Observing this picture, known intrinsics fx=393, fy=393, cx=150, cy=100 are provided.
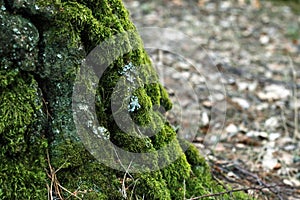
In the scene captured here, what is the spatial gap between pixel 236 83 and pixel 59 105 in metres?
3.45

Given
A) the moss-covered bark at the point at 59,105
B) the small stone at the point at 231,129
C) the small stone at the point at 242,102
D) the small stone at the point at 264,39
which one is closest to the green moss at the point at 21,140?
the moss-covered bark at the point at 59,105

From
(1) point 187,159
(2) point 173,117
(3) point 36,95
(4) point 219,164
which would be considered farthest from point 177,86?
(3) point 36,95

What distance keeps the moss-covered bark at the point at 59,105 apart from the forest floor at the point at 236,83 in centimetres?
88

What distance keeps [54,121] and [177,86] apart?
2865 mm

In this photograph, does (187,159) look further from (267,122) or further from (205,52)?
(205,52)

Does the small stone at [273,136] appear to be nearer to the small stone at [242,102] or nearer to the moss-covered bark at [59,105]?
the small stone at [242,102]

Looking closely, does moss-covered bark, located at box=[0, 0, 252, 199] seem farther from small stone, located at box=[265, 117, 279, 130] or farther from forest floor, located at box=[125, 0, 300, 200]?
small stone, located at box=[265, 117, 279, 130]

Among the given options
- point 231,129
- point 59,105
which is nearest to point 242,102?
point 231,129

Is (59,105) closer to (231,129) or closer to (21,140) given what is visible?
(21,140)

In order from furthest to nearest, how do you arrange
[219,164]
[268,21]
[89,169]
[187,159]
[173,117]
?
[268,21]
[173,117]
[219,164]
[187,159]
[89,169]

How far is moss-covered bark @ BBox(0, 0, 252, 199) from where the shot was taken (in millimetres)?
1844

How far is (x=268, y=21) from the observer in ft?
23.8

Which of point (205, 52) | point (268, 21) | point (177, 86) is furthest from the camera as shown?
point (268, 21)

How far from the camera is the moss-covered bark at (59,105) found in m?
1.84
